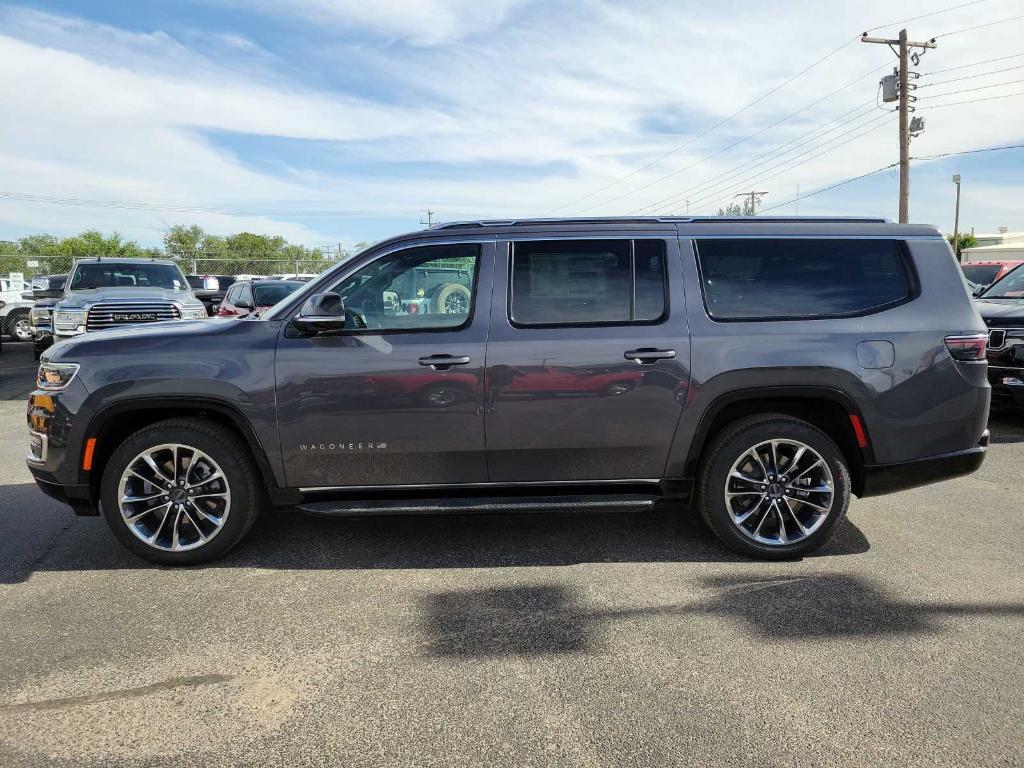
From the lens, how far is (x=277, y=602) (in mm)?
3791

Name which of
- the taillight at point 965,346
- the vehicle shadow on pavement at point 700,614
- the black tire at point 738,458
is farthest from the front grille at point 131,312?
the taillight at point 965,346

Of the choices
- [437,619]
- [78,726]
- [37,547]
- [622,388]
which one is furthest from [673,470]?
[37,547]

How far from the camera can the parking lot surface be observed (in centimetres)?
261

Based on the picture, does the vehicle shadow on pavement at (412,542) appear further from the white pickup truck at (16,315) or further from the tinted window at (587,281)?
the white pickup truck at (16,315)

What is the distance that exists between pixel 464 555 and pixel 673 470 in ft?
4.20

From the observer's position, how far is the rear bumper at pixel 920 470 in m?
4.29

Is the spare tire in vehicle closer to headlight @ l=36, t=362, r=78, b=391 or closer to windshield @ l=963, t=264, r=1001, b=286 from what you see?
headlight @ l=36, t=362, r=78, b=391

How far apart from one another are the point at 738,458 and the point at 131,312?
1046 centimetres

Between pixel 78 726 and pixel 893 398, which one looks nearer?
pixel 78 726

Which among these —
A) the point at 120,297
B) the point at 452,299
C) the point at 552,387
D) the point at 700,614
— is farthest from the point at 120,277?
the point at 700,614

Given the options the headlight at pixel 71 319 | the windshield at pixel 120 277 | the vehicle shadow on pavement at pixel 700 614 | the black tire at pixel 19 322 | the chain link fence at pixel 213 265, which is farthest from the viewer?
the chain link fence at pixel 213 265

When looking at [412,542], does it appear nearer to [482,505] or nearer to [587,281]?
[482,505]

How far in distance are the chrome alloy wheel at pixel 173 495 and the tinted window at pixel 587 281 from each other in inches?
75.1

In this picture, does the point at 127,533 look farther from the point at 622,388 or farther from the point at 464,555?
the point at 622,388
